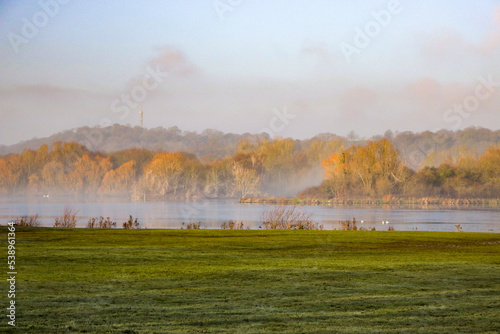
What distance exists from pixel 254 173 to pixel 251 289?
285 ft

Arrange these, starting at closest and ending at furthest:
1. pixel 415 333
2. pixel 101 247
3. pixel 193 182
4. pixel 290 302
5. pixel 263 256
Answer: pixel 415 333 < pixel 290 302 < pixel 263 256 < pixel 101 247 < pixel 193 182

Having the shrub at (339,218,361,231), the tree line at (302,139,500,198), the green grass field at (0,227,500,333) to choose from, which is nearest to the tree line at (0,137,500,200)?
the tree line at (302,139,500,198)

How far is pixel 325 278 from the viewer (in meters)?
8.87

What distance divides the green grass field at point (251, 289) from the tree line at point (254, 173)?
6544 centimetres

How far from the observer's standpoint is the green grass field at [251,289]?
578 centimetres

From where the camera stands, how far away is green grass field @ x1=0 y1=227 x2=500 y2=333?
19.0 ft

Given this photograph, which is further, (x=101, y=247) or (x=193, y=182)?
(x=193, y=182)

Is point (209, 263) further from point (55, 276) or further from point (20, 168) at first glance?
point (20, 168)

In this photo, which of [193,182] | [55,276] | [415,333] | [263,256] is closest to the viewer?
[415,333]

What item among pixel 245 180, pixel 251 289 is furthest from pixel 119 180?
pixel 251 289

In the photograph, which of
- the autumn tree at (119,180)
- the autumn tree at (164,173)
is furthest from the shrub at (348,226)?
the autumn tree at (119,180)

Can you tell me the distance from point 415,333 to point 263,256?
7001 mm

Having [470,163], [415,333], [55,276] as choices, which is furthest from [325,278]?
[470,163]

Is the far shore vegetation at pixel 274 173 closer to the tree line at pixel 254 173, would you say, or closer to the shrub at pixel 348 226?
the tree line at pixel 254 173
